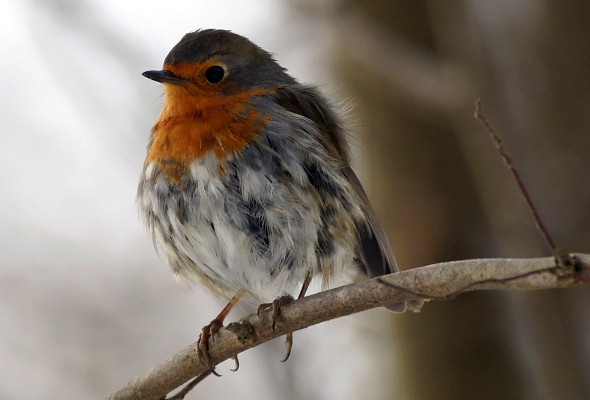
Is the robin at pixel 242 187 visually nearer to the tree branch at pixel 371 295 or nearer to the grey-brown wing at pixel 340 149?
the grey-brown wing at pixel 340 149

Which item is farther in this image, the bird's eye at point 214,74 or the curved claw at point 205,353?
the bird's eye at point 214,74

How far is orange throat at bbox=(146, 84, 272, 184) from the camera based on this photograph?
3412mm

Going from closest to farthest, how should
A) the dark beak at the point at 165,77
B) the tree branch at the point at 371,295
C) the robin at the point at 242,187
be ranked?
1. the tree branch at the point at 371,295
2. the robin at the point at 242,187
3. the dark beak at the point at 165,77

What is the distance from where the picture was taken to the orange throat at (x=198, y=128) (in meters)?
3.41

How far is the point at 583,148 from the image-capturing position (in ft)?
13.5

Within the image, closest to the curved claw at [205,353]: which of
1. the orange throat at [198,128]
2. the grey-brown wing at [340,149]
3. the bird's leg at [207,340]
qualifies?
the bird's leg at [207,340]

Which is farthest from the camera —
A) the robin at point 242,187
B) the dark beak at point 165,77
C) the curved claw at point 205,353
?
the dark beak at point 165,77

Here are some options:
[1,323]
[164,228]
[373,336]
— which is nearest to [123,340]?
[1,323]

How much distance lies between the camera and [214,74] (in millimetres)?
3762

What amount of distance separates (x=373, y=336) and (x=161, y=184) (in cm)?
228

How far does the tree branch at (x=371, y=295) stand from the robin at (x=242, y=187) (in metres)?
0.14

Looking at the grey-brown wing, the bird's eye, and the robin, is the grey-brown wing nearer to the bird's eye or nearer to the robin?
the robin

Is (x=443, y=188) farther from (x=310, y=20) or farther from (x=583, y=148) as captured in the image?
(x=310, y=20)

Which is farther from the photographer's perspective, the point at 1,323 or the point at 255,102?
the point at 1,323
